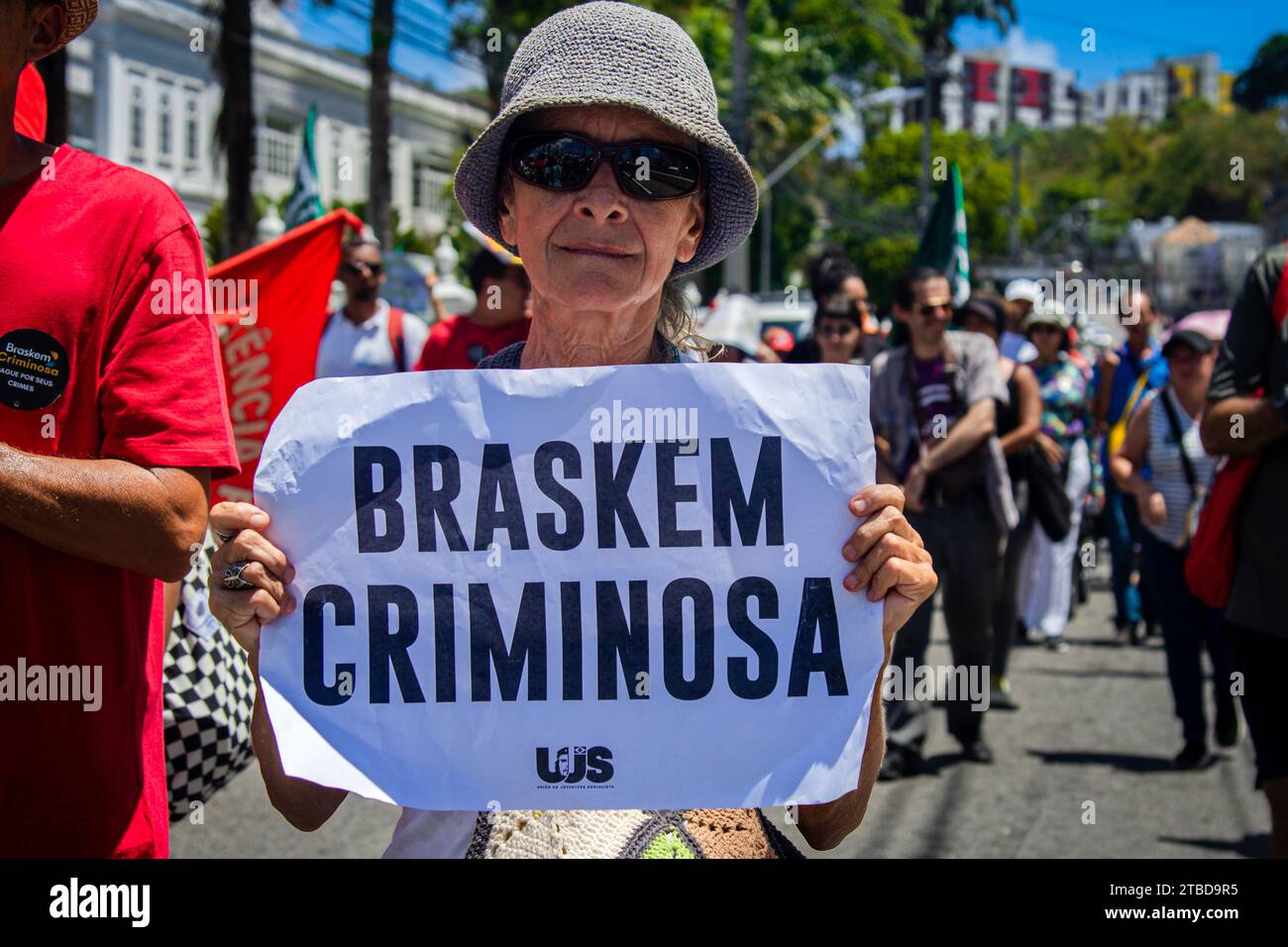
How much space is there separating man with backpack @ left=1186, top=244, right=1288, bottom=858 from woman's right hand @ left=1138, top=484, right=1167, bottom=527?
11.6 ft

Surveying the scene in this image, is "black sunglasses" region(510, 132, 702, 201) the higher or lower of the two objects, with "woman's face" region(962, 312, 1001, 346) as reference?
lower

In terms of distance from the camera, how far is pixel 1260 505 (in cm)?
359

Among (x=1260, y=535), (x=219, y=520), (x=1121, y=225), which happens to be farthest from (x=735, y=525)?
(x=1121, y=225)

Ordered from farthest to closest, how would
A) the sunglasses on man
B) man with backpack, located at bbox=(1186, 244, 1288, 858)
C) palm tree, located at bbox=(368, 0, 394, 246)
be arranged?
Result: palm tree, located at bbox=(368, 0, 394, 246) → the sunglasses on man → man with backpack, located at bbox=(1186, 244, 1288, 858)

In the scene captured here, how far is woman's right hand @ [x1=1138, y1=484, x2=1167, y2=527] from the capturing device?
7.11 metres

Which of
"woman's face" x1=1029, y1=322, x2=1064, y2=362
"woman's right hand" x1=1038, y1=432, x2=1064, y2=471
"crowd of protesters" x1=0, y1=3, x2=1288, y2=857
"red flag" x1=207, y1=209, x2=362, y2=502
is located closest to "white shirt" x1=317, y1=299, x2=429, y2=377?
"red flag" x1=207, y1=209, x2=362, y2=502

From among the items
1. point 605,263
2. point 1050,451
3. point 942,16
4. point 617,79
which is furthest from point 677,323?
point 942,16

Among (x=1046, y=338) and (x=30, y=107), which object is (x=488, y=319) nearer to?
(x=30, y=107)

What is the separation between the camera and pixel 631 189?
213 cm

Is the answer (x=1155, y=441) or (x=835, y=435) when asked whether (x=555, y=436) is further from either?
(x=1155, y=441)

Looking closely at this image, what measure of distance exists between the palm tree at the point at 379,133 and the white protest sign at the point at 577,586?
17862 mm

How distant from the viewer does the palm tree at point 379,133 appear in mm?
19750

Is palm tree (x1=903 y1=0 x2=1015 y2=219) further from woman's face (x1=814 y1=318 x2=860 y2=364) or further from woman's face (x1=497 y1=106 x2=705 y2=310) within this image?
woman's face (x1=497 y1=106 x2=705 y2=310)

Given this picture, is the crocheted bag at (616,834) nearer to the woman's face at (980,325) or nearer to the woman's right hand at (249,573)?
the woman's right hand at (249,573)
